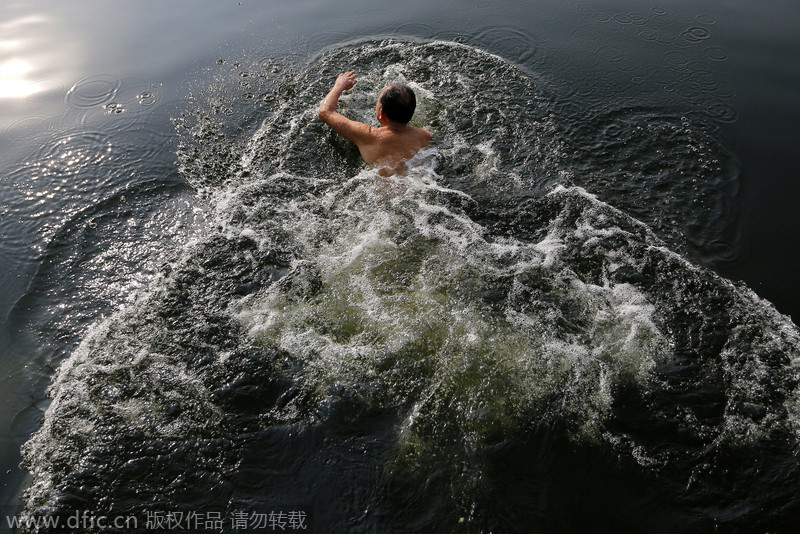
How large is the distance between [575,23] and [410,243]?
5.38 metres

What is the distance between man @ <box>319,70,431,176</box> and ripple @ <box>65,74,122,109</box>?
350 cm

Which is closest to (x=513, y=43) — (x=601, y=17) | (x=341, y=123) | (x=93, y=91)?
(x=601, y=17)

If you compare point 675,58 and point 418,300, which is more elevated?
point 675,58

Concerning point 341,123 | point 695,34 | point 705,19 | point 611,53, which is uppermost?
point 705,19

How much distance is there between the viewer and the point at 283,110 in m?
5.57

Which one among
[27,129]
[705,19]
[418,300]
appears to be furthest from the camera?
[705,19]

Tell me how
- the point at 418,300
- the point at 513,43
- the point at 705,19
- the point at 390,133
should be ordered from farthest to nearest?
1. the point at 705,19
2. the point at 513,43
3. the point at 390,133
4. the point at 418,300

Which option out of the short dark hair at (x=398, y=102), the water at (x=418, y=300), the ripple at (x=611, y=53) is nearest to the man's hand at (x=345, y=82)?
the water at (x=418, y=300)

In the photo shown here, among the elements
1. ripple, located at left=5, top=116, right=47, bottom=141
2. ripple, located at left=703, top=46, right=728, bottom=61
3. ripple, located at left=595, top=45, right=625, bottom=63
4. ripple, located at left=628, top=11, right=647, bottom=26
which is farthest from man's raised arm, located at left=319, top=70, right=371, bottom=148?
ripple, located at left=703, top=46, right=728, bottom=61

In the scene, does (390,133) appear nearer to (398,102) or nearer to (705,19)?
(398,102)

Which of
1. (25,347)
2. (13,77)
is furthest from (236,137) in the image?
(13,77)

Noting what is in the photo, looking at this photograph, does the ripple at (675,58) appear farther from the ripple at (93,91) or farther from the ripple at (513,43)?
the ripple at (93,91)

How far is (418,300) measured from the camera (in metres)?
3.54

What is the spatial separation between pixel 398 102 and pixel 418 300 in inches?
83.7
